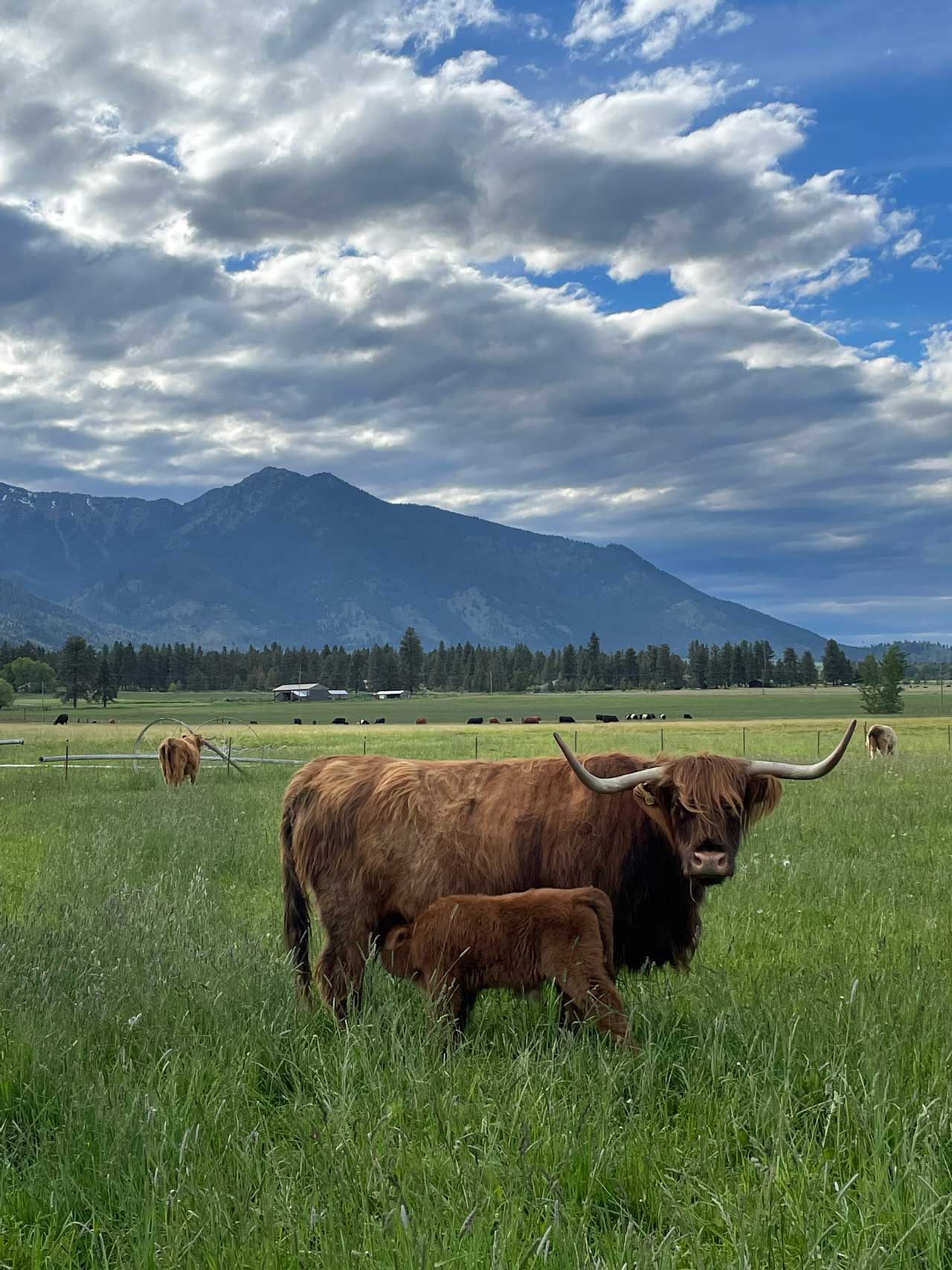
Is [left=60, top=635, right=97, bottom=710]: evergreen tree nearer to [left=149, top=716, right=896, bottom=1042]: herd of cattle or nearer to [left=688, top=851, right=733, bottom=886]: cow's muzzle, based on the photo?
[left=149, top=716, right=896, bottom=1042]: herd of cattle

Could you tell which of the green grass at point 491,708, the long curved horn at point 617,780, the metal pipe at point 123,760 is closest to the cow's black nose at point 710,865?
the long curved horn at point 617,780

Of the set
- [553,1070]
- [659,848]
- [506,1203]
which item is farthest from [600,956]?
[506,1203]

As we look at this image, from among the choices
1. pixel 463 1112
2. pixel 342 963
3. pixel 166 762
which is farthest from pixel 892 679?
pixel 463 1112

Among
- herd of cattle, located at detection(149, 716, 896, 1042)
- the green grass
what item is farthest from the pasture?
the green grass

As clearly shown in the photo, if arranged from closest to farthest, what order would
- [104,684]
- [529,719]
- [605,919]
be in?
[605,919]
[529,719]
[104,684]

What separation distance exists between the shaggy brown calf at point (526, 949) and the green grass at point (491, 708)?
3722 inches

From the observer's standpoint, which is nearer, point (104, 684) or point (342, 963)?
point (342, 963)

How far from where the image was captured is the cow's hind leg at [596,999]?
5.10m

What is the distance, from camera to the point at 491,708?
501 feet

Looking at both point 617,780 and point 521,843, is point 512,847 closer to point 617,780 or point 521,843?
point 521,843

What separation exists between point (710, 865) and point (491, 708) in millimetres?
147318

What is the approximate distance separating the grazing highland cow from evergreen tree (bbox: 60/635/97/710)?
6357 inches

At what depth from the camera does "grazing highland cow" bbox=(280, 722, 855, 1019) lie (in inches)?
235

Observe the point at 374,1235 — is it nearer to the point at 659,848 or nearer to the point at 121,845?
the point at 659,848
